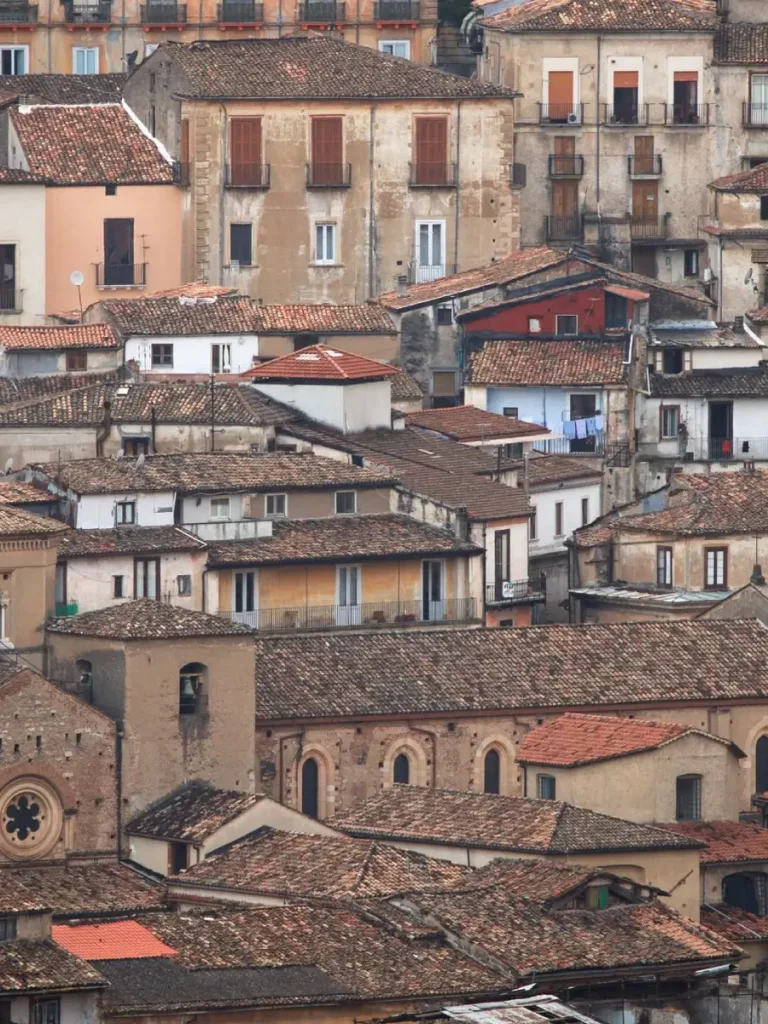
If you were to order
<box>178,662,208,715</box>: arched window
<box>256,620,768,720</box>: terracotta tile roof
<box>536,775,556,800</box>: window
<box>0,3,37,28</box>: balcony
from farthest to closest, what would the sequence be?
<box>0,3,37,28</box>: balcony → <box>256,620,768,720</box>: terracotta tile roof → <box>536,775,556,800</box>: window → <box>178,662,208,715</box>: arched window

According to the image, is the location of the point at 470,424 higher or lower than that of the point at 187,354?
lower

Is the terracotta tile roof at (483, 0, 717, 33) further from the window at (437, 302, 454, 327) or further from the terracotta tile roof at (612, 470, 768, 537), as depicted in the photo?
the terracotta tile roof at (612, 470, 768, 537)

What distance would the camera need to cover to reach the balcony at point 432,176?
438 ft

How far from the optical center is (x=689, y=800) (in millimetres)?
103688

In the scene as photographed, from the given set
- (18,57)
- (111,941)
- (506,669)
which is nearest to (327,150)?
(18,57)

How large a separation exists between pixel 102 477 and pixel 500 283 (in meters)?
19.9

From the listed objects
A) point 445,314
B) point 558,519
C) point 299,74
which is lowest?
point 558,519

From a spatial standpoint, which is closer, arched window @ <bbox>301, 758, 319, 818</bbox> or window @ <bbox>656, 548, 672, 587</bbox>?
arched window @ <bbox>301, 758, 319, 818</bbox>

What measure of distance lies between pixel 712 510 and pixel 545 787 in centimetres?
1606

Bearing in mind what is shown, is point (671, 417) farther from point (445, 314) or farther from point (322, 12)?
point (322, 12)

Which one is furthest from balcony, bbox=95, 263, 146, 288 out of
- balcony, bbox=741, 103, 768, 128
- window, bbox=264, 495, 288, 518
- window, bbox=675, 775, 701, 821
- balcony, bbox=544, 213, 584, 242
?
window, bbox=675, 775, 701, 821

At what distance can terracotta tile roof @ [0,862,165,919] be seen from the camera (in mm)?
94625

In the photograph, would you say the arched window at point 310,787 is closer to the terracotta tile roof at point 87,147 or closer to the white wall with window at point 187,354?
the white wall with window at point 187,354

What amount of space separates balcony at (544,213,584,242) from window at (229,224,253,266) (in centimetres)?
845
